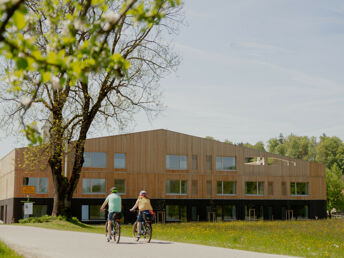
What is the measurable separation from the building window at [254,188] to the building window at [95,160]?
602 inches

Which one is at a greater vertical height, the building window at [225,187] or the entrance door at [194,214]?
the building window at [225,187]

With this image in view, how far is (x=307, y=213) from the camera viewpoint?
172 feet

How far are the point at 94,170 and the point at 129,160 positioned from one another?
3.49 meters

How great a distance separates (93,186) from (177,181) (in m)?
8.29

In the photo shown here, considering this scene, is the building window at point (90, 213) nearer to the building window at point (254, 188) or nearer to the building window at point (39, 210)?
the building window at point (39, 210)

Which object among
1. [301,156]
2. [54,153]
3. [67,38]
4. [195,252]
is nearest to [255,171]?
[54,153]

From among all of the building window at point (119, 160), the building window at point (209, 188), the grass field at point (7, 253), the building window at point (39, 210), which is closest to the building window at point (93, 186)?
the building window at point (119, 160)

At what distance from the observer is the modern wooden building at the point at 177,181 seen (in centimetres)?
4375

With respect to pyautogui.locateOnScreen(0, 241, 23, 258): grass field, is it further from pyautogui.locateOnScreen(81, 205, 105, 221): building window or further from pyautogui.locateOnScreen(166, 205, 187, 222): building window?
pyautogui.locateOnScreen(166, 205, 187, 222): building window

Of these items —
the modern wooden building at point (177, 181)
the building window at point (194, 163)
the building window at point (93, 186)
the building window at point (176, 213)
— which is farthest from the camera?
the building window at point (194, 163)

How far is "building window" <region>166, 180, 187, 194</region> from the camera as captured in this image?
153 ft

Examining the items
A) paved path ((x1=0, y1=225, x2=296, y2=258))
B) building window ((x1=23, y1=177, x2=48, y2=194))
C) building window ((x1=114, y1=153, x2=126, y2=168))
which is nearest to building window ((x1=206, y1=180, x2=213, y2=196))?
building window ((x1=114, y1=153, x2=126, y2=168))

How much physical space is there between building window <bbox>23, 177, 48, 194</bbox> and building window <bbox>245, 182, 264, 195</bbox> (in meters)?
20.3

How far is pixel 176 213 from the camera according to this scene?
47.0 meters
